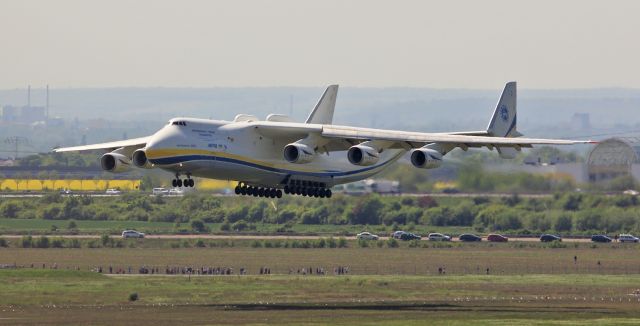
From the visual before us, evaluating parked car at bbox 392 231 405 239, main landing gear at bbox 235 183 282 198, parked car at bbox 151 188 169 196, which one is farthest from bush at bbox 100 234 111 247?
main landing gear at bbox 235 183 282 198

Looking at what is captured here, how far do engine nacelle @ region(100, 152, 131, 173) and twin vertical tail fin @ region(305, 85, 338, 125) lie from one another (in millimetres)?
7497

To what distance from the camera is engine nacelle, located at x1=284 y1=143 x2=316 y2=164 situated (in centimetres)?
5197

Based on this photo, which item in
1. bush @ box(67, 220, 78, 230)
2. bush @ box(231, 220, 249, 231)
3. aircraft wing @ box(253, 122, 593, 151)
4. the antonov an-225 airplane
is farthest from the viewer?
bush @ box(231, 220, 249, 231)

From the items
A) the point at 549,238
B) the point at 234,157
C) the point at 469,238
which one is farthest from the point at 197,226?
the point at 234,157

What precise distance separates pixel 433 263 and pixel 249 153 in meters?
23.1

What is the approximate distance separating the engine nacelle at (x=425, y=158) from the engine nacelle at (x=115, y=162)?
10.4 meters

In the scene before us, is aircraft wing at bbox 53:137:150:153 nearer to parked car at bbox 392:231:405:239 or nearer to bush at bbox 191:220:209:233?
bush at bbox 191:220:209:233

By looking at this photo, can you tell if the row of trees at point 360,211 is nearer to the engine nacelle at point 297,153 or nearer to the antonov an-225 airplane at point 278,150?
the antonov an-225 airplane at point 278,150

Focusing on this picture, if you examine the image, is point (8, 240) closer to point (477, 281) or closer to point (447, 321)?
point (477, 281)

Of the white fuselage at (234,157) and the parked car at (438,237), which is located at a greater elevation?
the white fuselage at (234,157)

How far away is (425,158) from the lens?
170ft

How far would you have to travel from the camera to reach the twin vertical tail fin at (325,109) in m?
57.9

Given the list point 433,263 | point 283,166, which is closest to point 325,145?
point 283,166

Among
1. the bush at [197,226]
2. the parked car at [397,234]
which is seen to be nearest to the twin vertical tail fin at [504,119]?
the parked car at [397,234]
